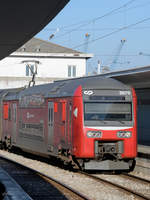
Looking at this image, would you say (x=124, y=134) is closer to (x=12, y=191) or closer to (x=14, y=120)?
(x=12, y=191)

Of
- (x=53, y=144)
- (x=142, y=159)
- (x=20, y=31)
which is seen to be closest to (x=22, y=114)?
(x=53, y=144)

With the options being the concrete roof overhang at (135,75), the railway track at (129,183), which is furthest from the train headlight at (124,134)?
the concrete roof overhang at (135,75)

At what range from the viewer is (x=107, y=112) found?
15297mm

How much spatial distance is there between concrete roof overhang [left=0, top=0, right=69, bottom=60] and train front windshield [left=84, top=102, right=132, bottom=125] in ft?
24.4

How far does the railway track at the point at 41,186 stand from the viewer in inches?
457

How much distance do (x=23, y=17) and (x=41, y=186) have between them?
793 centimetres

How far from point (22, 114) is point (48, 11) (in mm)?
15316

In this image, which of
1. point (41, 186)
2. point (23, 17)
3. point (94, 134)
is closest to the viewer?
point (23, 17)

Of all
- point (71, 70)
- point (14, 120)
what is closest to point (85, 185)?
point (14, 120)

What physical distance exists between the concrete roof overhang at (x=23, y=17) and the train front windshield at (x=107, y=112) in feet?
24.4

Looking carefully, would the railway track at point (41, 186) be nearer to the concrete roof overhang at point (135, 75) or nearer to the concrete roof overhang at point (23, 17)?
the concrete roof overhang at point (23, 17)

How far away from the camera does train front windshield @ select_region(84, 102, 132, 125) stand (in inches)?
597

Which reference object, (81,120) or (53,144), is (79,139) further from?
(53,144)

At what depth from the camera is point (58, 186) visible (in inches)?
518
